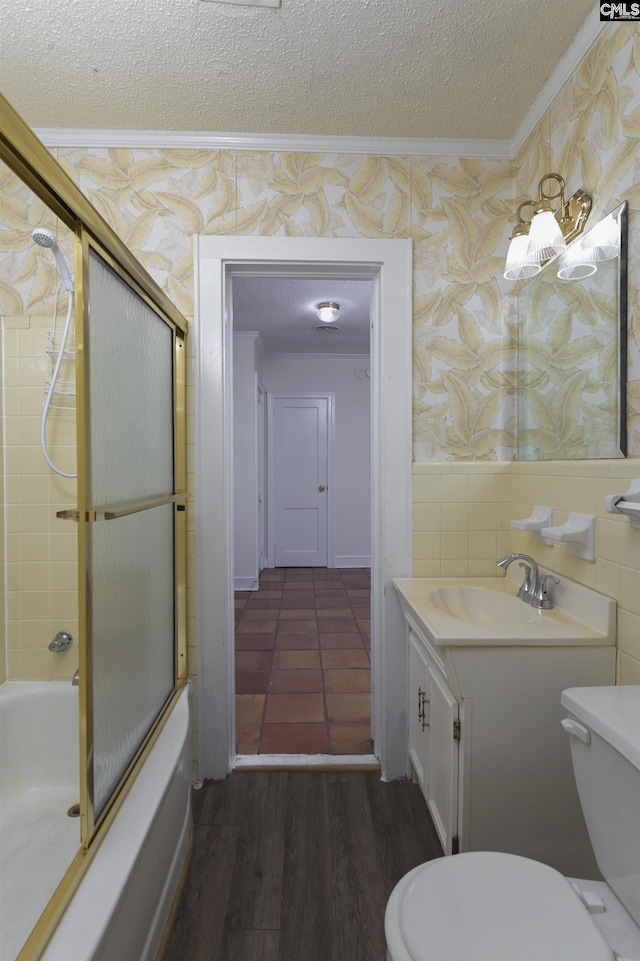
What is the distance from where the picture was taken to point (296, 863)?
5.48 ft

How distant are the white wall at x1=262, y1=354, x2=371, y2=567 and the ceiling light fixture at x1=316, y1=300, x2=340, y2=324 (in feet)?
5.22

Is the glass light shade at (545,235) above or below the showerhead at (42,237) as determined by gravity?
above

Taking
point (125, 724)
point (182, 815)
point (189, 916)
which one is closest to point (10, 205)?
point (125, 724)

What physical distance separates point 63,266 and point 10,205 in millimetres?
527

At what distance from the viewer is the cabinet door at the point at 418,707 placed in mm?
1790

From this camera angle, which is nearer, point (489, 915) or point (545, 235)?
point (489, 915)

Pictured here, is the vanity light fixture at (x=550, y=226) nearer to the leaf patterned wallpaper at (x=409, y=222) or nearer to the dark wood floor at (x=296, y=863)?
the leaf patterned wallpaper at (x=409, y=222)

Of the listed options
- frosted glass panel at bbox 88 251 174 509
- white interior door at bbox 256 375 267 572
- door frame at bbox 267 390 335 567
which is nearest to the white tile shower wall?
frosted glass panel at bbox 88 251 174 509

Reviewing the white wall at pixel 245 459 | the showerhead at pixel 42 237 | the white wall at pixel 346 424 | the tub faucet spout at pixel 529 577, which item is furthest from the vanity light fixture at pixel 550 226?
the white wall at pixel 346 424

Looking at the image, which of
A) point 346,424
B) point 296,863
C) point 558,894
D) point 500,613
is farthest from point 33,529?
point 346,424

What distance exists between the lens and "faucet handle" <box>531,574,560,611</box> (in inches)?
67.3

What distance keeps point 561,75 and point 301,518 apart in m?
4.99

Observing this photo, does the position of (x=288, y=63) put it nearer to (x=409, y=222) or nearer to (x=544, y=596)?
(x=409, y=222)

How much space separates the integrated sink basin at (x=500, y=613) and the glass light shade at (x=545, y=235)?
1053 mm
